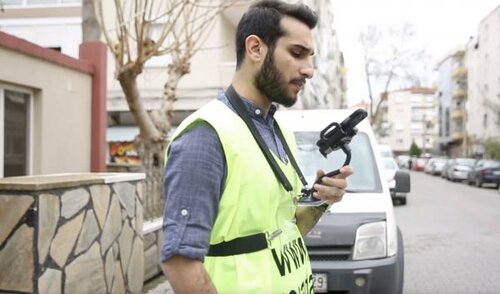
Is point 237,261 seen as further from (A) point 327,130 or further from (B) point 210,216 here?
(A) point 327,130

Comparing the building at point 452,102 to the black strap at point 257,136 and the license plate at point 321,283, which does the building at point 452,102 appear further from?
the black strap at point 257,136

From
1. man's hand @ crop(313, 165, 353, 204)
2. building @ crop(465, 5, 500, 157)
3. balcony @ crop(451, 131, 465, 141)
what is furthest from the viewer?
balcony @ crop(451, 131, 465, 141)

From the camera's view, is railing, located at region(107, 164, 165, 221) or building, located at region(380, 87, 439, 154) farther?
building, located at region(380, 87, 439, 154)

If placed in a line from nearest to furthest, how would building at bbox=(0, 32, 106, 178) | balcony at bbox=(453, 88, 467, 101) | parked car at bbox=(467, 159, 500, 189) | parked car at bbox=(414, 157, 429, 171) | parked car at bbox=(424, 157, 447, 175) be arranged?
building at bbox=(0, 32, 106, 178)
parked car at bbox=(467, 159, 500, 189)
parked car at bbox=(424, 157, 447, 175)
parked car at bbox=(414, 157, 429, 171)
balcony at bbox=(453, 88, 467, 101)

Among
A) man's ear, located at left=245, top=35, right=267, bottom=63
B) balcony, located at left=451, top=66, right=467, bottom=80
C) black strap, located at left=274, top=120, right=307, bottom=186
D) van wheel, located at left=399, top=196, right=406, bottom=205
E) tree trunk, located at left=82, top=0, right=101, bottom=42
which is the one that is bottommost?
van wheel, located at left=399, top=196, right=406, bottom=205

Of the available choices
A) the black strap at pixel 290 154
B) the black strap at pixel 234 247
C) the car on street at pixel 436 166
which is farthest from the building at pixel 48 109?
the car on street at pixel 436 166

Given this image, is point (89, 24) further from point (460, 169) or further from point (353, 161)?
point (460, 169)

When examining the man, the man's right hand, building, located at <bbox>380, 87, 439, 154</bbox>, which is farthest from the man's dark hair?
building, located at <bbox>380, 87, 439, 154</bbox>

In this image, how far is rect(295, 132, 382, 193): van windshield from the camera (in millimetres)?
5773

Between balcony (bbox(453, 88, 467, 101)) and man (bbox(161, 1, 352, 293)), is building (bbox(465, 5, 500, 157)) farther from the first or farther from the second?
man (bbox(161, 1, 352, 293))

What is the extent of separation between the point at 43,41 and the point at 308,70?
60.6 feet

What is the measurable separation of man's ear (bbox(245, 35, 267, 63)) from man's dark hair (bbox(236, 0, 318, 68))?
0.01 meters

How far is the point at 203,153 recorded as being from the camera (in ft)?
5.74

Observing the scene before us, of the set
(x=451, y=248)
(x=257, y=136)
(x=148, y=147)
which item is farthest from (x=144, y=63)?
(x=257, y=136)
